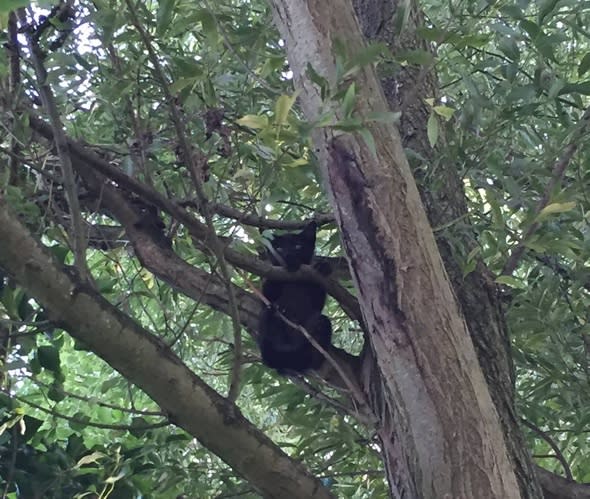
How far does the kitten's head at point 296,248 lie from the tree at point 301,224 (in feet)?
0.31

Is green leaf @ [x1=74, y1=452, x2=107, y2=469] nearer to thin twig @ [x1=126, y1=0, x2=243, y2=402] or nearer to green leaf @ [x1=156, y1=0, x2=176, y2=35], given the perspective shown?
thin twig @ [x1=126, y1=0, x2=243, y2=402]

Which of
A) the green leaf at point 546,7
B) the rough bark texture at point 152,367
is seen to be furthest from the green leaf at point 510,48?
the rough bark texture at point 152,367

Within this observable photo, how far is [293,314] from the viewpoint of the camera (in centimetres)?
244

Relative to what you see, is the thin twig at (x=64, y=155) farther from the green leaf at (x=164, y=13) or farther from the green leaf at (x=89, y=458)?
the green leaf at (x=89, y=458)

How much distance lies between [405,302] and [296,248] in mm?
942

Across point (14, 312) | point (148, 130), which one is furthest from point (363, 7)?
point (14, 312)

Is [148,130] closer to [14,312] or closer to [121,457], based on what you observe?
[14,312]

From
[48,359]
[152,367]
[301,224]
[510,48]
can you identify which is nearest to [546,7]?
[510,48]

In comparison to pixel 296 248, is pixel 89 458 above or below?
below

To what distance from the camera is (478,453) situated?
137 cm

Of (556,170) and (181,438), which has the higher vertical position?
(556,170)

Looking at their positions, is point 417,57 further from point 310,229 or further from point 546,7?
point 310,229

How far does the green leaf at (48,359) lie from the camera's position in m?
1.78

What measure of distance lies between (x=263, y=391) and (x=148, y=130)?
0.84 metres
